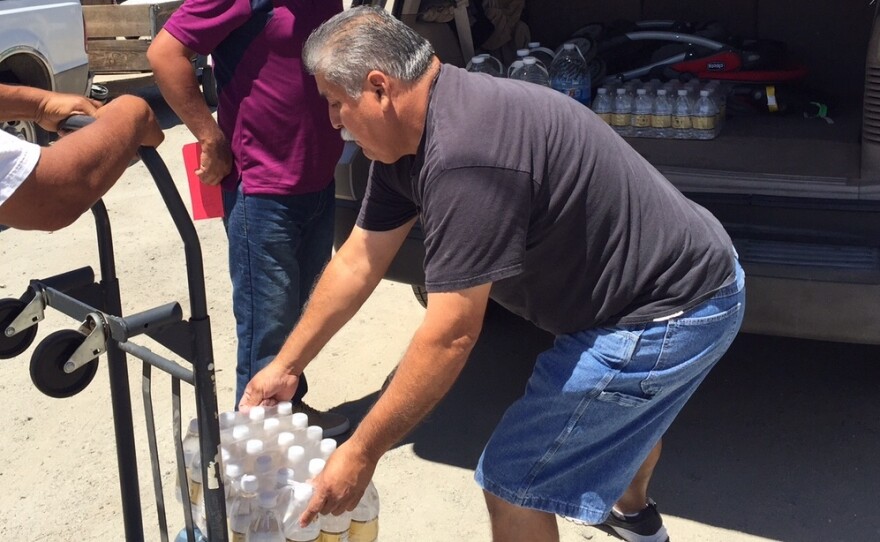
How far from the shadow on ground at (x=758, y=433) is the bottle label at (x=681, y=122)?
0.96 meters

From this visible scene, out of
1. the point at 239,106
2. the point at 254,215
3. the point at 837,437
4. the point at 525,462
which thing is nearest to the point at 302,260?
the point at 254,215

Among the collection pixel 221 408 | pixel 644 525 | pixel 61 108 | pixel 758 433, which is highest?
pixel 61 108

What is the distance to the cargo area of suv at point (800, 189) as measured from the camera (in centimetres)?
321

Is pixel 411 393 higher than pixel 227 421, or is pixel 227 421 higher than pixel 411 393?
pixel 411 393

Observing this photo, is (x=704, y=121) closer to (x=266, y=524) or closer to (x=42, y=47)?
(x=266, y=524)

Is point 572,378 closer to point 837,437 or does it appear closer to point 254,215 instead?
point 254,215

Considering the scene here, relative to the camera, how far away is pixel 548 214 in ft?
7.43

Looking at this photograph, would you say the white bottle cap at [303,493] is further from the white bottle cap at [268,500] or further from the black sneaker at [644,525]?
the black sneaker at [644,525]

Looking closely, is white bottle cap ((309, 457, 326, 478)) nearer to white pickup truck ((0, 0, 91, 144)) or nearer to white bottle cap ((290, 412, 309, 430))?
white bottle cap ((290, 412, 309, 430))

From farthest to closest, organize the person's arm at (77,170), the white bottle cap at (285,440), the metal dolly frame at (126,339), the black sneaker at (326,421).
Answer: the black sneaker at (326,421), the white bottle cap at (285,440), the metal dolly frame at (126,339), the person's arm at (77,170)

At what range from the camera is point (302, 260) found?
12.1 ft

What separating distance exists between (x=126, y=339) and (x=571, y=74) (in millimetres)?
3497

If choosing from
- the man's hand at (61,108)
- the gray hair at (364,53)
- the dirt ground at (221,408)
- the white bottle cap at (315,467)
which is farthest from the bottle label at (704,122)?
the man's hand at (61,108)

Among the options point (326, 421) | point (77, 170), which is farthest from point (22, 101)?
point (326, 421)
